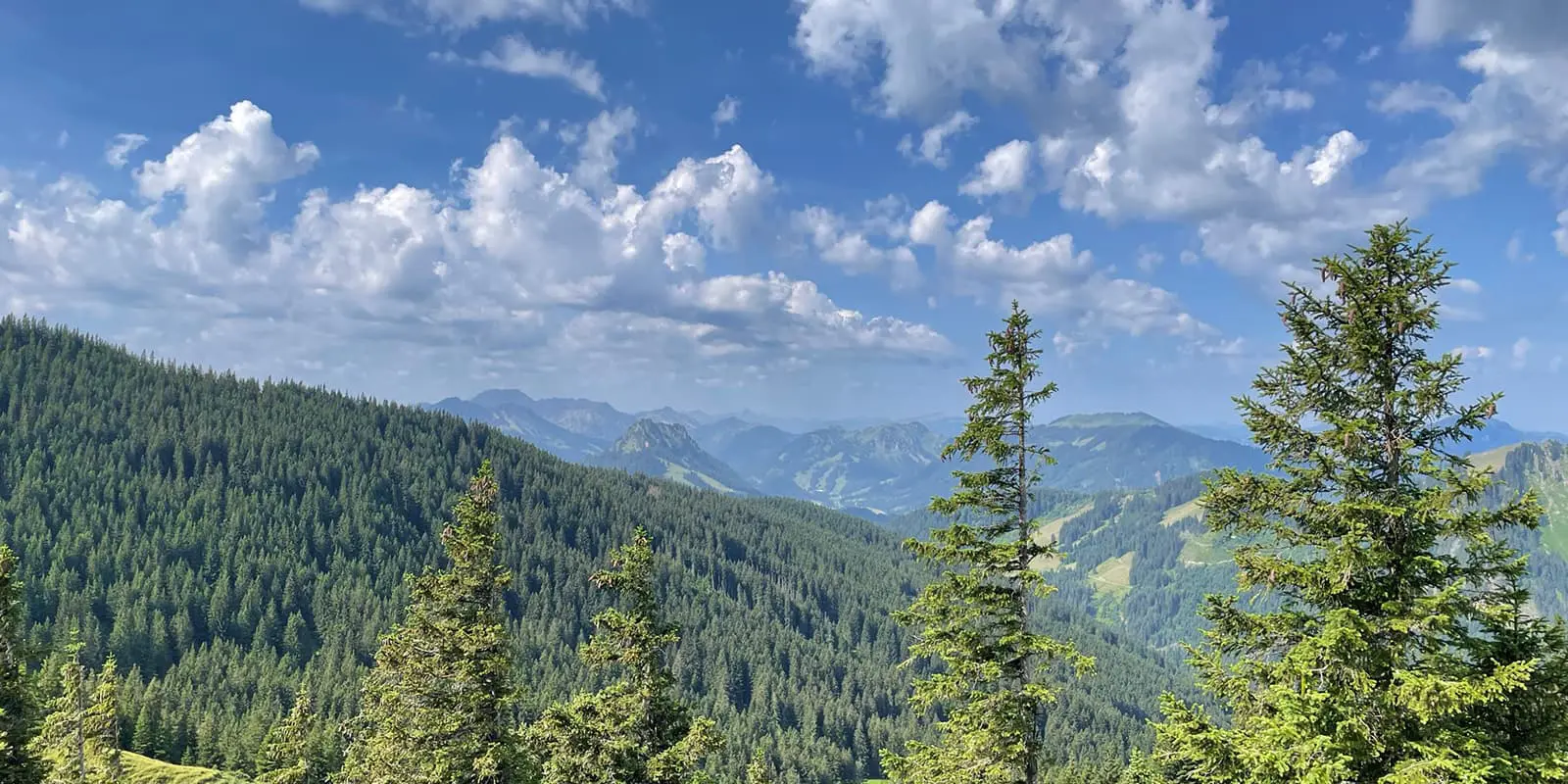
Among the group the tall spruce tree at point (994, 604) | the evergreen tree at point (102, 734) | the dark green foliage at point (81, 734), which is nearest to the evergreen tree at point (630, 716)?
the tall spruce tree at point (994, 604)

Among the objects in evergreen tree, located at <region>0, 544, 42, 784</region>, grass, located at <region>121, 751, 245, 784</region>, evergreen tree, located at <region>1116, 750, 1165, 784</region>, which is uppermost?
evergreen tree, located at <region>0, 544, 42, 784</region>

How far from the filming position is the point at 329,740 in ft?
351

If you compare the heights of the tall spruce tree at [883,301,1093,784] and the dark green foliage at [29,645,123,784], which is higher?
the tall spruce tree at [883,301,1093,784]

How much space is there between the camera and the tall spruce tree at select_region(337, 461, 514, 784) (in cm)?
2781

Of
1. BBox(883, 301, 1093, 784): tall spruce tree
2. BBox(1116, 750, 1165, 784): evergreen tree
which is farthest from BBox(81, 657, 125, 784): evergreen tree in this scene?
BBox(1116, 750, 1165, 784): evergreen tree

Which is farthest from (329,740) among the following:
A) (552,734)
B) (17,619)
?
(552,734)

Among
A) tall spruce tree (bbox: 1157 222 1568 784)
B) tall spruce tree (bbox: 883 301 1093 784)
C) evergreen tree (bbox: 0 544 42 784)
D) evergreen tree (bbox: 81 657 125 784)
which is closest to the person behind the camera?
tall spruce tree (bbox: 1157 222 1568 784)

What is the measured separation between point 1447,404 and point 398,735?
33.4 m

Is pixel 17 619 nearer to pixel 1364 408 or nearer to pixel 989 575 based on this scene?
pixel 989 575

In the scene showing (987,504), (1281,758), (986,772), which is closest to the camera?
(1281,758)

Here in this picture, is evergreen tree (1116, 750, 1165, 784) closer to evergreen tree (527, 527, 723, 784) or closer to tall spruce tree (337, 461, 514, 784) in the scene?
evergreen tree (527, 527, 723, 784)

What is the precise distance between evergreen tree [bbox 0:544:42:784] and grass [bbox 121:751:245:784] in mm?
44938

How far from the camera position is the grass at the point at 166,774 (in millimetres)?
64312

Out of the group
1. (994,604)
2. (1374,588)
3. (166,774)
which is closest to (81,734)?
(166,774)
